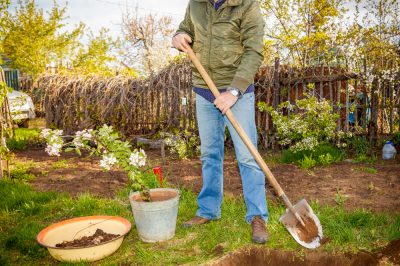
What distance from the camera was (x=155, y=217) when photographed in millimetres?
2842

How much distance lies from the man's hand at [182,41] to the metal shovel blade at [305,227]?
1516mm

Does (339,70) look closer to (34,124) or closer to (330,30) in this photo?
(330,30)

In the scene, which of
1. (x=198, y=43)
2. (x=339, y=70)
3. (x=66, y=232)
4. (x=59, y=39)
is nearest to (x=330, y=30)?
(x=339, y=70)

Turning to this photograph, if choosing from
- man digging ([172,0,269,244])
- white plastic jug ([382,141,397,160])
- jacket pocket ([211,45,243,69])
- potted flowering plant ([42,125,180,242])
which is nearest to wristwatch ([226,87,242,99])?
man digging ([172,0,269,244])

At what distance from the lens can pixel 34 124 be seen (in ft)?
38.1

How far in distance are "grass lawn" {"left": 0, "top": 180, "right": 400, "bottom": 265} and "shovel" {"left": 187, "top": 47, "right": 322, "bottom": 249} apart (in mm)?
85

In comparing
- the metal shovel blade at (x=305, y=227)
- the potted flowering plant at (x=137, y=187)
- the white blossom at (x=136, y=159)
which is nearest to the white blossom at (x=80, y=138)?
the potted flowering plant at (x=137, y=187)

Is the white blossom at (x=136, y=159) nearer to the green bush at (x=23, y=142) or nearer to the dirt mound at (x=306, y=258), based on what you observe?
the dirt mound at (x=306, y=258)

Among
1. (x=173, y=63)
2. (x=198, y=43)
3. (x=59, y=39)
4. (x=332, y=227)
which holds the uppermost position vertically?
(x=59, y=39)

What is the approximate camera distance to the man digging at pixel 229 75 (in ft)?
9.03

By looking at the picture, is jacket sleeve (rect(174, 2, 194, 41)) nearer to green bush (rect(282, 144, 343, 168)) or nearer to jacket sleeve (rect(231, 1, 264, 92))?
jacket sleeve (rect(231, 1, 264, 92))

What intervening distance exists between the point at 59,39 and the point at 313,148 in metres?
12.3

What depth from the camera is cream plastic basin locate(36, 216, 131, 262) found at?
2596 millimetres

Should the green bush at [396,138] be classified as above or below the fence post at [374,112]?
below
